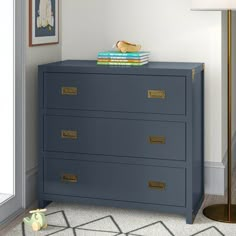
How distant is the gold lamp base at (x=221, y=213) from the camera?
310 centimetres

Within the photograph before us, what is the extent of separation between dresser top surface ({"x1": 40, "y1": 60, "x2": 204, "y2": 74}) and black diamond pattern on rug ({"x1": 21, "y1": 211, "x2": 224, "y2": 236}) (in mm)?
840

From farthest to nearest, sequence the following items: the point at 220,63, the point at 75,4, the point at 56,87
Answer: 1. the point at 75,4
2. the point at 220,63
3. the point at 56,87

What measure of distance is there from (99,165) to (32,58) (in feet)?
2.49

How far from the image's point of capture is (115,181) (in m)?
3.17

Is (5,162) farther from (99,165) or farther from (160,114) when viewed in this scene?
(160,114)

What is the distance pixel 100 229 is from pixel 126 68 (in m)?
0.89

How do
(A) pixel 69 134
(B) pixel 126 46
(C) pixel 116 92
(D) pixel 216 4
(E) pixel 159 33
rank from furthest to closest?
(E) pixel 159 33
(B) pixel 126 46
(A) pixel 69 134
(C) pixel 116 92
(D) pixel 216 4

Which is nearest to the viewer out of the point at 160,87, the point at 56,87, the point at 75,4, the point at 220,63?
the point at 160,87

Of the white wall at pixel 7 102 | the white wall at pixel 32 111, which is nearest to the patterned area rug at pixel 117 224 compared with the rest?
the white wall at pixel 32 111

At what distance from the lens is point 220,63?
3.41m

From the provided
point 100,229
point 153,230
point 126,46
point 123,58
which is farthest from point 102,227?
point 126,46

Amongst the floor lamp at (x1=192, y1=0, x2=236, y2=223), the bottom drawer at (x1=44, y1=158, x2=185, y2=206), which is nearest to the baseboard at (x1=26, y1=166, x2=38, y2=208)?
the bottom drawer at (x1=44, y1=158, x2=185, y2=206)

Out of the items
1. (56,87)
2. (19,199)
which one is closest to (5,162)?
(19,199)

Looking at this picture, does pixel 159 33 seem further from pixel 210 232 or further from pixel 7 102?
pixel 210 232
